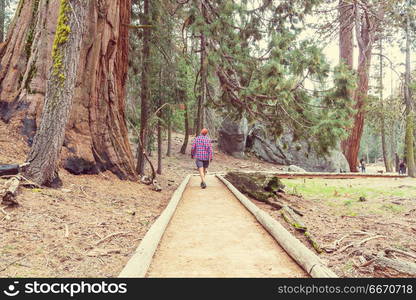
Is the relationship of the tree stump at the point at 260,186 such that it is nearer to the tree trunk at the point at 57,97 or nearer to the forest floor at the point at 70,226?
the forest floor at the point at 70,226

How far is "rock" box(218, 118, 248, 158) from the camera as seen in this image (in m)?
28.8

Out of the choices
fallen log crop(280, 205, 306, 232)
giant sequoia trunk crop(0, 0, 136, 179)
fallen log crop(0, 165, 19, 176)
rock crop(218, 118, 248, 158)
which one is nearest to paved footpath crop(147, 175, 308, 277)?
fallen log crop(280, 205, 306, 232)

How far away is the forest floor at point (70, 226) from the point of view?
11.6 feet

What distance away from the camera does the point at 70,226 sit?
4695 millimetres

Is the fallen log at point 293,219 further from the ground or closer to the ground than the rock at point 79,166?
closer to the ground

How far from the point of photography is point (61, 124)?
5.91 meters

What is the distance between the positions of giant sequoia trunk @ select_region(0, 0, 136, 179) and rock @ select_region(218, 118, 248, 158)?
19207 millimetres

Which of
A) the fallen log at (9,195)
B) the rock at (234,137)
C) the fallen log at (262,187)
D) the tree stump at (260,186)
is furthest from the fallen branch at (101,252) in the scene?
the rock at (234,137)

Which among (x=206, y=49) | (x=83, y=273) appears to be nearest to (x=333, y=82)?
(x=206, y=49)

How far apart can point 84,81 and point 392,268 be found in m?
7.82

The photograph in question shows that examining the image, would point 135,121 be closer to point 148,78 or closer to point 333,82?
point 148,78

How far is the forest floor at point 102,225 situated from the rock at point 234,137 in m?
19.1

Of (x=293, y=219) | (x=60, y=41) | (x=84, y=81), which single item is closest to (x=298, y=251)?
(x=293, y=219)

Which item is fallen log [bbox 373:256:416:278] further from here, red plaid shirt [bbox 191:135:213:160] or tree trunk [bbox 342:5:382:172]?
tree trunk [bbox 342:5:382:172]
